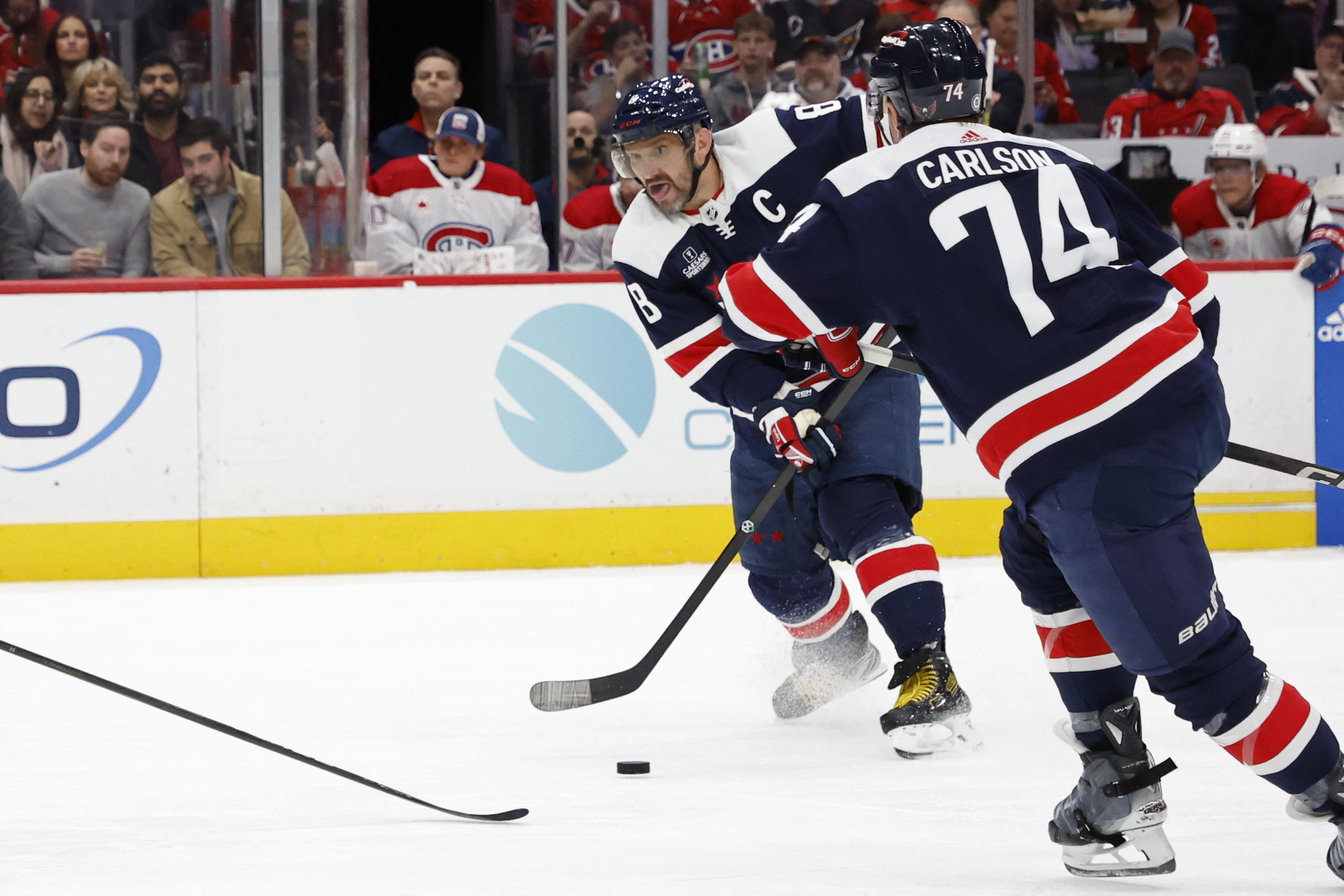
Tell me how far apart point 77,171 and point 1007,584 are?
9.75 ft

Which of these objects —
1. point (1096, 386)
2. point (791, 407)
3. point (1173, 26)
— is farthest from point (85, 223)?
point (1173, 26)

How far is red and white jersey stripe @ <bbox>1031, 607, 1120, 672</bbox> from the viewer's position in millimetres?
1895

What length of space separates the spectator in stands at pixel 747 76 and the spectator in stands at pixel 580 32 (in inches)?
14.4

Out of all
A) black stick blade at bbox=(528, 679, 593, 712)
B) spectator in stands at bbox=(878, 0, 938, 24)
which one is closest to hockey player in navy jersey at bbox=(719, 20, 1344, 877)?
black stick blade at bbox=(528, 679, 593, 712)

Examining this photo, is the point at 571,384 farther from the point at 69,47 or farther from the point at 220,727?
the point at 220,727

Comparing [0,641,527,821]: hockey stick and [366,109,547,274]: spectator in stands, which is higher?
[366,109,547,274]: spectator in stands

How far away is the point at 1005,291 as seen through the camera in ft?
5.51

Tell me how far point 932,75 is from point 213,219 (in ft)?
10.9

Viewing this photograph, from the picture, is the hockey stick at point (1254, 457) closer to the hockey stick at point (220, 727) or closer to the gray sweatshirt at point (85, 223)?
the hockey stick at point (220, 727)

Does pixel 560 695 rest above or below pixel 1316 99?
below

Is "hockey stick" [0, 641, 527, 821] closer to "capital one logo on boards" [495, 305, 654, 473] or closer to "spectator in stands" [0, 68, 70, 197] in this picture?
"capital one logo on boards" [495, 305, 654, 473]

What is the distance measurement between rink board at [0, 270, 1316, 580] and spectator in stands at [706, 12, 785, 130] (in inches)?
51.4

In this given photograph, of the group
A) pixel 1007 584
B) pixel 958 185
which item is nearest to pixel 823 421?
pixel 958 185

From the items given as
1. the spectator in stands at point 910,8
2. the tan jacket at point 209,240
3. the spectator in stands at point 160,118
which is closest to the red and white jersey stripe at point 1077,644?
the tan jacket at point 209,240
